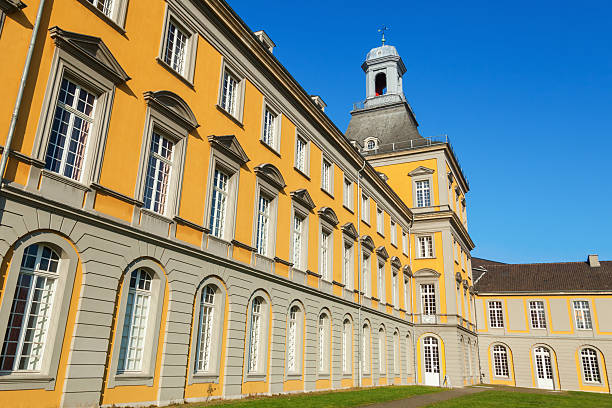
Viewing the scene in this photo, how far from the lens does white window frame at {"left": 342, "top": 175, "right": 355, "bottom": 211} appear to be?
2787cm

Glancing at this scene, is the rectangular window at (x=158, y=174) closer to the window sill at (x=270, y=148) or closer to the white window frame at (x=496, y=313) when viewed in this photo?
the window sill at (x=270, y=148)

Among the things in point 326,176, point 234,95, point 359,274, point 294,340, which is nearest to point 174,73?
point 234,95

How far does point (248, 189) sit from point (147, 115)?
5.40 metres

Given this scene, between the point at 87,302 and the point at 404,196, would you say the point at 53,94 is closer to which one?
the point at 87,302

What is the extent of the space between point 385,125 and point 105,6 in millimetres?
35653

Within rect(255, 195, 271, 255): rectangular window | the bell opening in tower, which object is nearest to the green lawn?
rect(255, 195, 271, 255): rectangular window

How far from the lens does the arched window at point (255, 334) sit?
1727 cm

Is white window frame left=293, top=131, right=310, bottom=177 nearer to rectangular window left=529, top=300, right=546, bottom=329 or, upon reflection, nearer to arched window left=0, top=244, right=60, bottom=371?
arched window left=0, top=244, right=60, bottom=371

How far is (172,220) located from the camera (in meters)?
14.0

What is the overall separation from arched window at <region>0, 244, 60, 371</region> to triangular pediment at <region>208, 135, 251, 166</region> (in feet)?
21.9

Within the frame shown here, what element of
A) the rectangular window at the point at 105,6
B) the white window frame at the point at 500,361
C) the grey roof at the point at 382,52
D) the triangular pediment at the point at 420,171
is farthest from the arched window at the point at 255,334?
the grey roof at the point at 382,52

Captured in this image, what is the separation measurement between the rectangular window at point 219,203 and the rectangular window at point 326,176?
9248 mm

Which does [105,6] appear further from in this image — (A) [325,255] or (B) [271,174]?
(A) [325,255]

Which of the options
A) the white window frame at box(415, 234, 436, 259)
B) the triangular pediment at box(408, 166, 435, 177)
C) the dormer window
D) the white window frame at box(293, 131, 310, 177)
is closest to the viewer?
the white window frame at box(293, 131, 310, 177)
